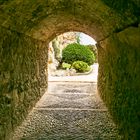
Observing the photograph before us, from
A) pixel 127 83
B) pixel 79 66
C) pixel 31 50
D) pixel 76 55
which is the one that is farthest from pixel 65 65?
pixel 127 83

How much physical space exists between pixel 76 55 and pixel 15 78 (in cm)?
1211

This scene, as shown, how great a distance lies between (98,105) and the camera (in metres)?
7.23

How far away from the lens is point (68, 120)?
5.92 m

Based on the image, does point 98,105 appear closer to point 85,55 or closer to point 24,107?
point 24,107

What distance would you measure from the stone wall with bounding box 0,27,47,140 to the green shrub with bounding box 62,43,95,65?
33.5 feet

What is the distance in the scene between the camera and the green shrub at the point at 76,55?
16906mm

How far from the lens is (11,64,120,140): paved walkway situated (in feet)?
16.4

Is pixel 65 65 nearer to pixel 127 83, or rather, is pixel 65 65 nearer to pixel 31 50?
pixel 31 50

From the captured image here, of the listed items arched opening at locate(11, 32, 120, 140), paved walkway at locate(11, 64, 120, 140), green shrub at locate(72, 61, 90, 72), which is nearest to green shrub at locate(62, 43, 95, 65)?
green shrub at locate(72, 61, 90, 72)

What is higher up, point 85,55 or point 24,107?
point 85,55

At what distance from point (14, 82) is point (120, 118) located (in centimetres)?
187

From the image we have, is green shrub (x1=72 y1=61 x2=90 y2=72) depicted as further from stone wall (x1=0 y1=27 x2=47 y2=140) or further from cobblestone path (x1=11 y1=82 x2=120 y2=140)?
stone wall (x1=0 y1=27 x2=47 y2=140)

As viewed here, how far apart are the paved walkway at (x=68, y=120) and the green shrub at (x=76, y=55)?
825cm

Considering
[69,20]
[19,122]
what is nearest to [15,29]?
[19,122]
